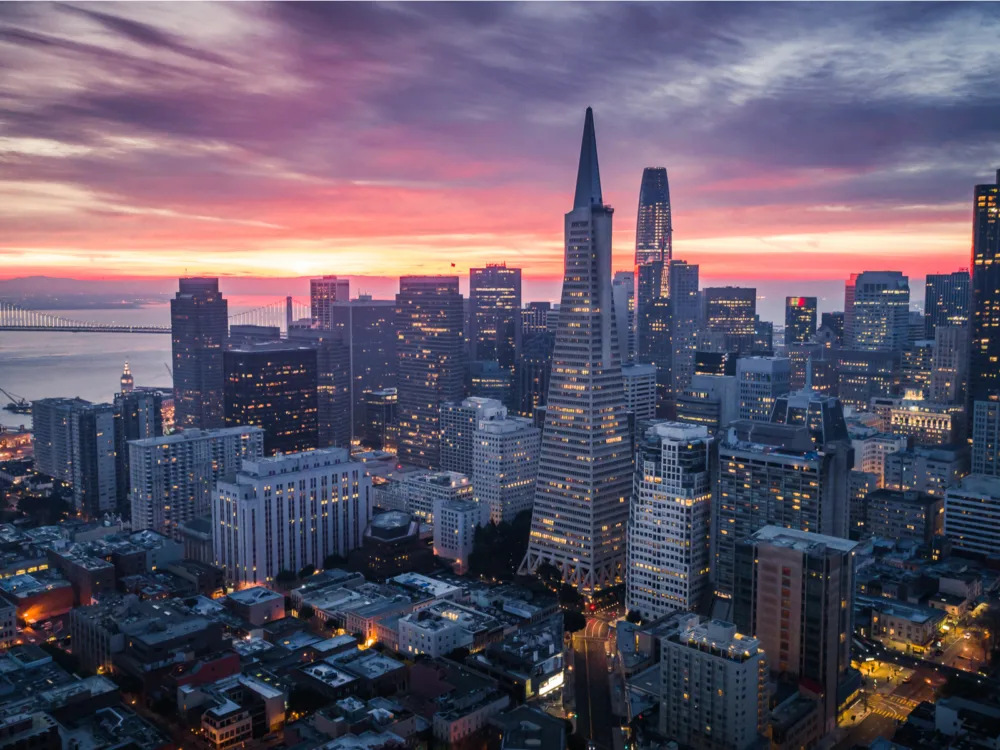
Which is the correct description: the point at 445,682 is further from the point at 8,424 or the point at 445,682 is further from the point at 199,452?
the point at 8,424

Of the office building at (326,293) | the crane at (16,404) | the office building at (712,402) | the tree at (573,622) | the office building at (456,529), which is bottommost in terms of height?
the tree at (573,622)

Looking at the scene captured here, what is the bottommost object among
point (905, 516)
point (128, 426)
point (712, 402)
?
point (905, 516)

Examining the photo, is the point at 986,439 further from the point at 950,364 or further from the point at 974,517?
the point at 950,364

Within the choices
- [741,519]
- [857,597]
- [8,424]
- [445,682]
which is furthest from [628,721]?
[8,424]

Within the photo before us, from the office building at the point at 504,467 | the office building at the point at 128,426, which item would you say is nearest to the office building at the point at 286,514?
the office building at the point at 504,467

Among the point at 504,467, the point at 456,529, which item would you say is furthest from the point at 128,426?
the point at 504,467

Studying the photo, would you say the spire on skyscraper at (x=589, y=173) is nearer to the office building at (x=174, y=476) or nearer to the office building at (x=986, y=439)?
the office building at (x=174, y=476)
